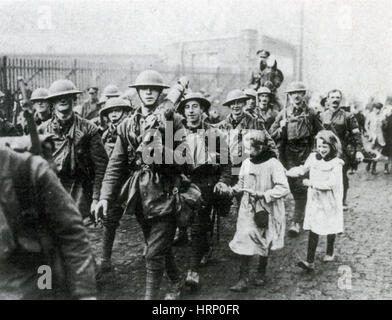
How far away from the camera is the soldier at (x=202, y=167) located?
512cm

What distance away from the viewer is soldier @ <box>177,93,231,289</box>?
512 centimetres

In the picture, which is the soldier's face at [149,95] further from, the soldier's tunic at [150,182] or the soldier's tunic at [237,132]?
the soldier's tunic at [237,132]

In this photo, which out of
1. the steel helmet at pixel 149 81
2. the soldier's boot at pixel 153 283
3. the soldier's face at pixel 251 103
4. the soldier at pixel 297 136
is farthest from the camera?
the soldier's face at pixel 251 103

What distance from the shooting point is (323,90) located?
26.7m

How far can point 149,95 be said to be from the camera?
4.49 metres

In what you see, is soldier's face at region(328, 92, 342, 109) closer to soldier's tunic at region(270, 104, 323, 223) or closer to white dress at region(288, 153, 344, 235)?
soldier's tunic at region(270, 104, 323, 223)

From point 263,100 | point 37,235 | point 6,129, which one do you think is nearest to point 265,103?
point 263,100

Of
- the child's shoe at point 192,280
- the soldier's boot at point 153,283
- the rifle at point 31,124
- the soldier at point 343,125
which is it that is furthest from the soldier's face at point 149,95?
the soldier at point 343,125

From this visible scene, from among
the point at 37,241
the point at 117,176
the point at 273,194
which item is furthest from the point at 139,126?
the point at 37,241

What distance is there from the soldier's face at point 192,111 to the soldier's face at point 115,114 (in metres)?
1.61

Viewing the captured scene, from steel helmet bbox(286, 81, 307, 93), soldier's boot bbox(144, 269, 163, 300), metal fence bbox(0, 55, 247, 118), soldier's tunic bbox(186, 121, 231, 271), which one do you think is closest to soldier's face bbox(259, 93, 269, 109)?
steel helmet bbox(286, 81, 307, 93)

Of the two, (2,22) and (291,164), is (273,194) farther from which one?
(2,22)

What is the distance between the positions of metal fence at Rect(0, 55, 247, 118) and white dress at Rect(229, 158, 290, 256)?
8083 millimetres
